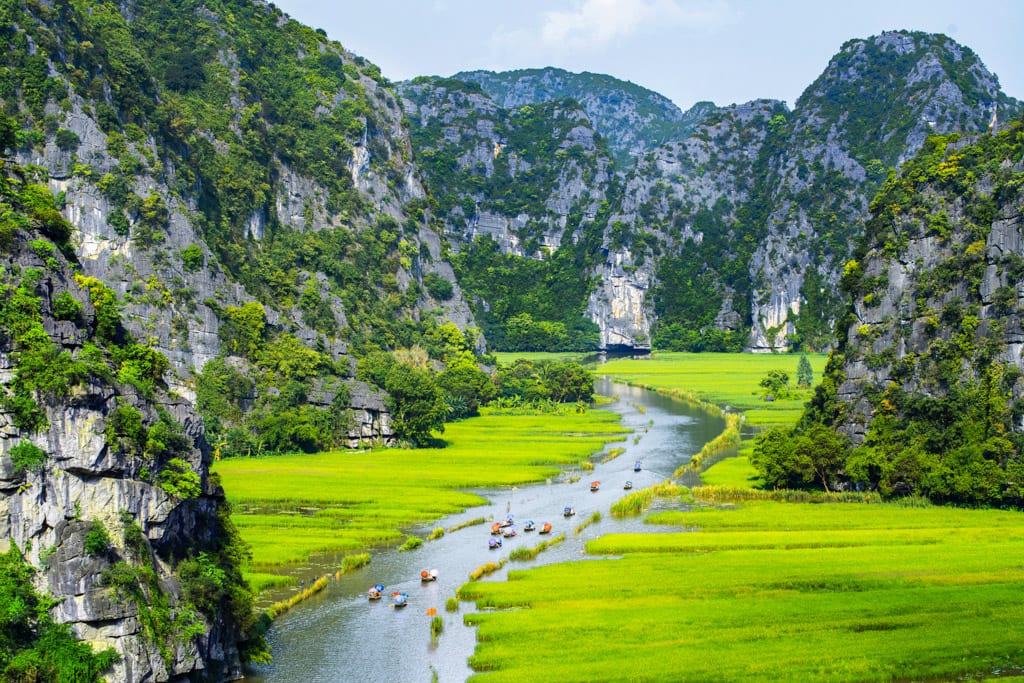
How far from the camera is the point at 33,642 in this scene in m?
33.2

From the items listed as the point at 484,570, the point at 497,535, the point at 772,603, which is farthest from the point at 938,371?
the point at 484,570

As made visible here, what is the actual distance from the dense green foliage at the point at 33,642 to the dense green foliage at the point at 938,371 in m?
60.6

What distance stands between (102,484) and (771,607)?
102 feet

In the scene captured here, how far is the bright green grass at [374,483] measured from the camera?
68.8 meters

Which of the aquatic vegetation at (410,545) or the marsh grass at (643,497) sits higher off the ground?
the marsh grass at (643,497)

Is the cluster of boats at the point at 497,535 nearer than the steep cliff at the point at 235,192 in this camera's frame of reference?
Yes

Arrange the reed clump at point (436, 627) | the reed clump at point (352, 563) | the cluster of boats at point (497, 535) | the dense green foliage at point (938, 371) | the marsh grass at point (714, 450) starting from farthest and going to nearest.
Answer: the marsh grass at point (714, 450), the dense green foliage at point (938, 371), the reed clump at point (352, 563), the cluster of boats at point (497, 535), the reed clump at point (436, 627)

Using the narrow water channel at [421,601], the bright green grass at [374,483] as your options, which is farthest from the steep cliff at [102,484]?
the bright green grass at [374,483]

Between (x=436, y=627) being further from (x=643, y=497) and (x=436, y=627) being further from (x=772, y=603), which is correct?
(x=643, y=497)

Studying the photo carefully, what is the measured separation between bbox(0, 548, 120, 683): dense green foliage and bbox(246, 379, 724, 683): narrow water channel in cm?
992

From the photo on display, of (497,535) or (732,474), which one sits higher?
(732,474)

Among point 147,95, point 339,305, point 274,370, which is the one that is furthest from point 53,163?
point 339,305

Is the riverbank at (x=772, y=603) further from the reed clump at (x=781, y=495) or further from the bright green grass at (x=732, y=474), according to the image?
the bright green grass at (x=732, y=474)

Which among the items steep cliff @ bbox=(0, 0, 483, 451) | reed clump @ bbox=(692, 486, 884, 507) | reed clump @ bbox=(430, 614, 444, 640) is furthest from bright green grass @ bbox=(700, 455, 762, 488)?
reed clump @ bbox=(430, 614, 444, 640)
